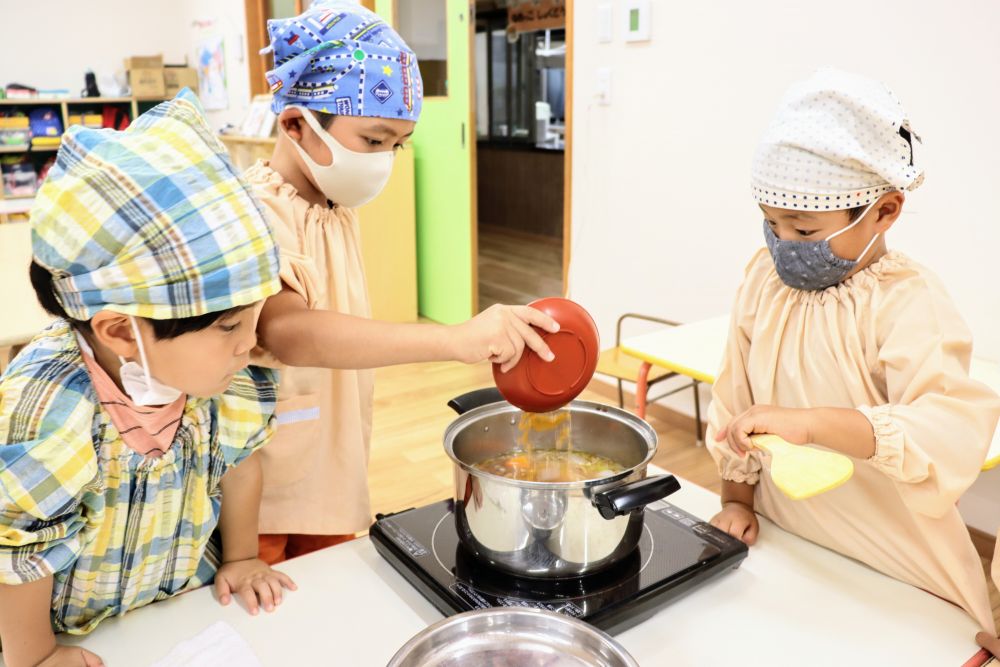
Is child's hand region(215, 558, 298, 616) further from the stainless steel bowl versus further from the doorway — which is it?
the doorway

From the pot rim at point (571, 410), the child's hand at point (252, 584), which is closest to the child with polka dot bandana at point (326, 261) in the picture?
the pot rim at point (571, 410)

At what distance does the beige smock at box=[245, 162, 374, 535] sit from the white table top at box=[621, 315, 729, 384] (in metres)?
0.99

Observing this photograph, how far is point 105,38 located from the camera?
7156 millimetres

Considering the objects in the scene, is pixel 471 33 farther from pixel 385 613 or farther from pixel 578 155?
pixel 385 613

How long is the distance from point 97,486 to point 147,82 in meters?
7.03

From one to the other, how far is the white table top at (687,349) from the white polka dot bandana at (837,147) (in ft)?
3.42

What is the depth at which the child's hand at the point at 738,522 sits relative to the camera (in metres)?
1.08

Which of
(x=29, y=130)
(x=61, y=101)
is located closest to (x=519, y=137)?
(x=61, y=101)

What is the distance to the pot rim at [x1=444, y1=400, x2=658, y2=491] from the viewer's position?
2.68 feet

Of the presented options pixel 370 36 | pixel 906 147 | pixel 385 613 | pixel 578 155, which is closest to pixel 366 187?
pixel 370 36

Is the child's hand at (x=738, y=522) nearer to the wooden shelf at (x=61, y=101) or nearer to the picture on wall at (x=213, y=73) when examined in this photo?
the picture on wall at (x=213, y=73)

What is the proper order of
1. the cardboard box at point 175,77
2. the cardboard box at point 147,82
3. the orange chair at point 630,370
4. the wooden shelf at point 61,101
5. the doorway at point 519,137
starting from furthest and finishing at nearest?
the doorway at point 519,137
the cardboard box at point 175,77
the cardboard box at point 147,82
the wooden shelf at point 61,101
the orange chair at point 630,370

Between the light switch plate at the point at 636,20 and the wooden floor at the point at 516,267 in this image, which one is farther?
the wooden floor at the point at 516,267

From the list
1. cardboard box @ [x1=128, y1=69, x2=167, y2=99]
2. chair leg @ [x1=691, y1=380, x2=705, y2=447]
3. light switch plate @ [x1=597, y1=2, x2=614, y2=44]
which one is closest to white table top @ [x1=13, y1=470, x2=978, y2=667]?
chair leg @ [x1=691, y1=380, x2=705, y2=447]
